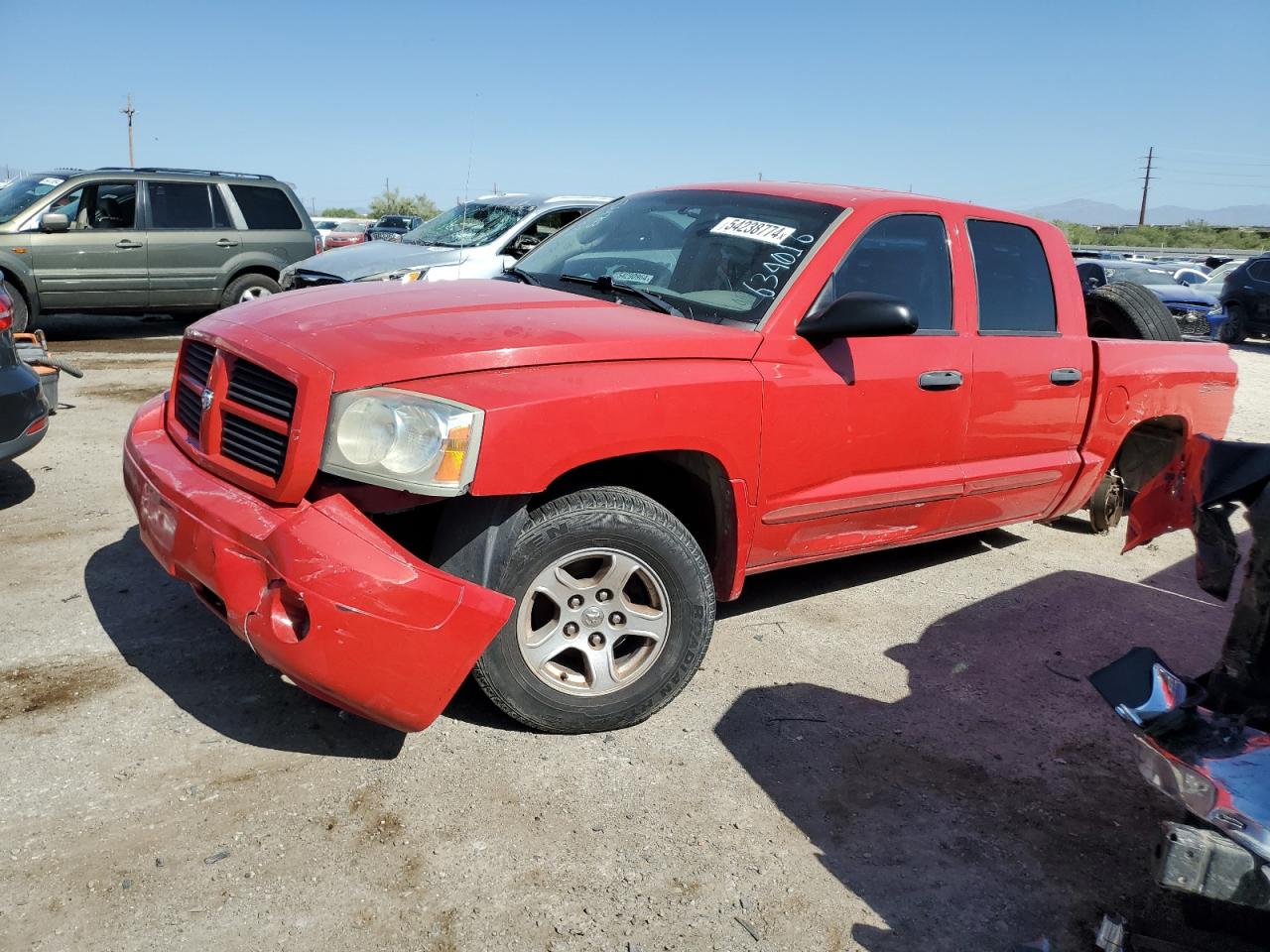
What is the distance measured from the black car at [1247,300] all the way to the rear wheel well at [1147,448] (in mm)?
14037

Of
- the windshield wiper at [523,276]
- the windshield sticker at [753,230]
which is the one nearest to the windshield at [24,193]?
the windshield wiper at [523,276]

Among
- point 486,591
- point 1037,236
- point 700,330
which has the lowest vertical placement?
point 486,591

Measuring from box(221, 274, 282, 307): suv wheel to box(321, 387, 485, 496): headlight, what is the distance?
9616mm

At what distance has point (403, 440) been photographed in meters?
2.79

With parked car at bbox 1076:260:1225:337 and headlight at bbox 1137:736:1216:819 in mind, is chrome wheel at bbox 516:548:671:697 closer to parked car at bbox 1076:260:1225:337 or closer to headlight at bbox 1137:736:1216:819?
headlight at bbox 1137:736:1216:819

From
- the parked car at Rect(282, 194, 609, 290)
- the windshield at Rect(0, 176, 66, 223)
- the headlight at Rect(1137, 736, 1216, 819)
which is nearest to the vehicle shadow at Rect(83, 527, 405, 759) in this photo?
the headlight at Rect(1137, 736, 1216, 819)

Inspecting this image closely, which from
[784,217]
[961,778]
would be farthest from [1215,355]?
[961,778]

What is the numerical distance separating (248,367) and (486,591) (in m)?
1.05

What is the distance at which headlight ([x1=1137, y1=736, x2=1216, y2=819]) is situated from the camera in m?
2.02

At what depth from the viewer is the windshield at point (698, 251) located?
3.73 metres

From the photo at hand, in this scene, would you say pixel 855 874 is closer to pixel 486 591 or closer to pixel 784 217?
pixel 486 591

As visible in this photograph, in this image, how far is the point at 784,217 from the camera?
13.0 ft

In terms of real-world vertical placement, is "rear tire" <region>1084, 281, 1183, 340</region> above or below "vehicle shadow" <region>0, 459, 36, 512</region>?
above

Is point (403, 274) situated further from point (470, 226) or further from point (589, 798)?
point (589, 798)
